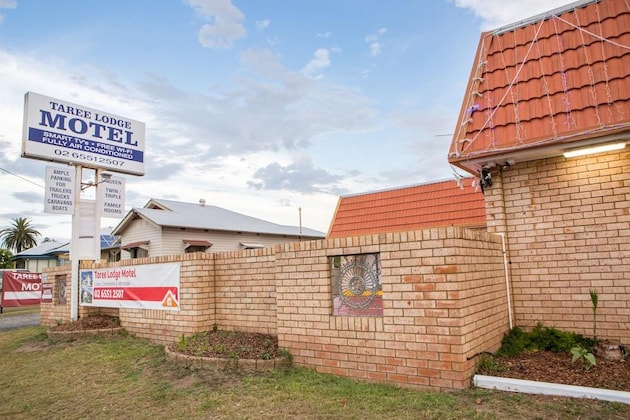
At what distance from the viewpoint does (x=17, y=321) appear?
50.2ft

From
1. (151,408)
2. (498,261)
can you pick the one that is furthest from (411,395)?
(151,408)

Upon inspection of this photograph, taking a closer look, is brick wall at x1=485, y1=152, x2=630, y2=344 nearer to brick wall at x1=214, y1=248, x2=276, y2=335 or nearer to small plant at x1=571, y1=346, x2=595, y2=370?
small plant at x1=571, y1=346, x2=595, y2=370

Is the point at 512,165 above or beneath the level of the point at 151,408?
above

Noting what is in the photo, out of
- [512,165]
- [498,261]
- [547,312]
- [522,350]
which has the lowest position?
[522,350]

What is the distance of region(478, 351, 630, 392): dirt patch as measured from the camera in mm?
4516

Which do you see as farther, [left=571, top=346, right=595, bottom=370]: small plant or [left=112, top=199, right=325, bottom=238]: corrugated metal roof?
[left=112, top=199, right=325, bottom=238]: corrugated metal roof

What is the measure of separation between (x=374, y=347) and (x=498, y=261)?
2215 millimetres

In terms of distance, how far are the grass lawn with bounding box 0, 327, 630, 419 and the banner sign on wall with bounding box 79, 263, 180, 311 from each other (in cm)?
115

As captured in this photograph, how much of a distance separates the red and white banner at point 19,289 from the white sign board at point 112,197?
10.3m

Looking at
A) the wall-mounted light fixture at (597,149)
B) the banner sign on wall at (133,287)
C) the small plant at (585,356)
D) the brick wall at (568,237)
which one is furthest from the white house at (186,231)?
→ the small plant at (585,356)

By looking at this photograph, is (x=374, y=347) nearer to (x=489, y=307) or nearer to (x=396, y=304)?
(x=396, y=304)

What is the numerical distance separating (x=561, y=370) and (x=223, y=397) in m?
3.85

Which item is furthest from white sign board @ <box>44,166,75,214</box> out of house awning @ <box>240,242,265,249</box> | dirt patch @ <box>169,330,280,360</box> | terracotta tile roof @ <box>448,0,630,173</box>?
house awning @ <box>240,242,265,249</box>

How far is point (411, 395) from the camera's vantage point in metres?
4.65
